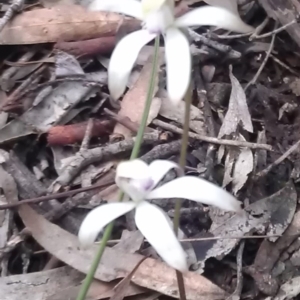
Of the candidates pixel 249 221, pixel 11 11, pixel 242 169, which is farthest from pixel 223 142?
pixel 11 11

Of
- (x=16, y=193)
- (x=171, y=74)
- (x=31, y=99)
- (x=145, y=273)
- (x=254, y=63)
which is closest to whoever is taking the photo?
(x=171, y=74)

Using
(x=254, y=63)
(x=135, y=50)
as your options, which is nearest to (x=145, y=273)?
(x=135, y=50)

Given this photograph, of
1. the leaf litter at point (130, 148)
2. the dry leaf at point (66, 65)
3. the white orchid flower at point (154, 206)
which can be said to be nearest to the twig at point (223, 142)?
the leaf litter at point (130, 148)

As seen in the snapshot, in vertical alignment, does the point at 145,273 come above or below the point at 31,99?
below

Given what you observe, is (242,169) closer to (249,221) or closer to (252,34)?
(249,221)

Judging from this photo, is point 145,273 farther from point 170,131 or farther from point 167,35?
point 167,35

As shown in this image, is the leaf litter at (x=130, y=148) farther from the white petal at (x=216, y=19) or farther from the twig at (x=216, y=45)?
the white petal at (x=216, y=19)
